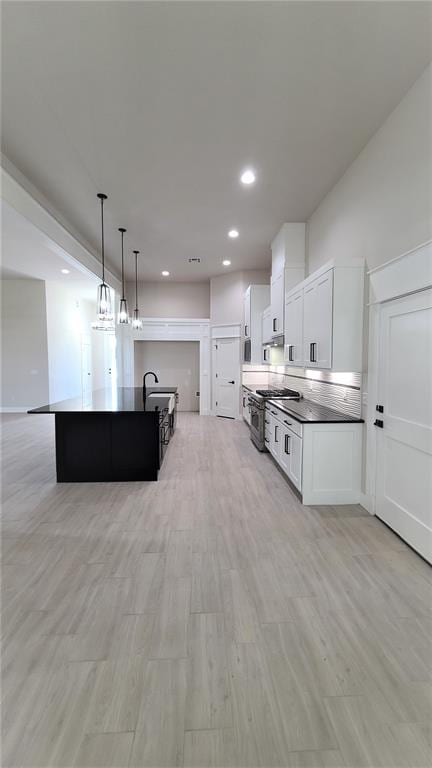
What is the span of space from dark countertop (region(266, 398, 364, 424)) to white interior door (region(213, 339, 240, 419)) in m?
3.37

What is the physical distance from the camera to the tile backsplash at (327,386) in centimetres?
347

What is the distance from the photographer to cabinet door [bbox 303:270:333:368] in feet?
10.8

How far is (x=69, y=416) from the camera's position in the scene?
3852 mm

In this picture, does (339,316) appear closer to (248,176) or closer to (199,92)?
(248,176)

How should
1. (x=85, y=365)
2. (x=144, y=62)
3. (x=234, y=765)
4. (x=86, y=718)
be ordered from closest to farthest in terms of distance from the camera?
(x=234, y=765) < (x=86, y=718) < (x=144, y=62) < (x=85, y=365)

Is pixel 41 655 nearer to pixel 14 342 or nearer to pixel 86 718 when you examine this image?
pixel 86 718

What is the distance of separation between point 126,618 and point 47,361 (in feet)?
25.1

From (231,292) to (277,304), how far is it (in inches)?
114

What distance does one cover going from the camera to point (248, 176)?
369cm

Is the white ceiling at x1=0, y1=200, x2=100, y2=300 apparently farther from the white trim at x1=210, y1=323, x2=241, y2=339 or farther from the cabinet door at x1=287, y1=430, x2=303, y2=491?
the cabinet door at x1=287, y1=430, x2=303, y2=491

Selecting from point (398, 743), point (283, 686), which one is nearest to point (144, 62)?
point (283, 686)

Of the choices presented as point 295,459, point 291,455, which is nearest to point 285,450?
point 291,455

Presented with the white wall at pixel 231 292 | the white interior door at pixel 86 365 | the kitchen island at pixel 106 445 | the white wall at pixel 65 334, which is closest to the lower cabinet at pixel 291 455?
the kitchen island at pixel 106 445

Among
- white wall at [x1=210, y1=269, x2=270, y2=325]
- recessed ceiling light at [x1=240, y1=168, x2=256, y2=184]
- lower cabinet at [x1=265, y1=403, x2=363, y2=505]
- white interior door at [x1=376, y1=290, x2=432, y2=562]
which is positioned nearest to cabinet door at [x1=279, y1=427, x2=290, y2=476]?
lower cabinet at [x1=265, y1=403, x2=363, y2=505]
